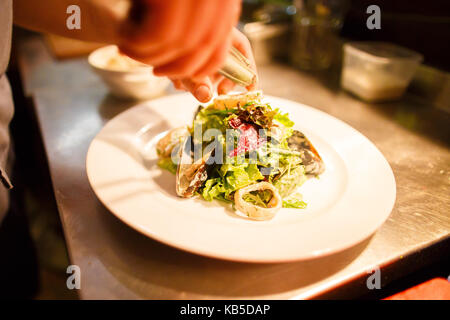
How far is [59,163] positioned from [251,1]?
2.17m

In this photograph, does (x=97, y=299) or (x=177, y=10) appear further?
(x=97, y=299)

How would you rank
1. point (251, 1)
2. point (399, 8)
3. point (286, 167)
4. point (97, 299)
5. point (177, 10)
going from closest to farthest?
point (177, 10), point (97, 299), point (286, 167), point (399, 8), point (251, 1)

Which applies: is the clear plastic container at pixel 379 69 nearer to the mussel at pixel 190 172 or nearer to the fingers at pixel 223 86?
the fingers at pixel 223 86

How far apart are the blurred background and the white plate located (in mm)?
469

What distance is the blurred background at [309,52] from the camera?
1.67m

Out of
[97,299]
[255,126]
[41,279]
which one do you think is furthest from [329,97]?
[41,279]

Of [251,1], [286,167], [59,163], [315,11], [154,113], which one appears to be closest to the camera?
[286,167]

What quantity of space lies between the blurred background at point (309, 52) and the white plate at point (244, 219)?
47cm

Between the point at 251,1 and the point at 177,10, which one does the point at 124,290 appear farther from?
the point at 251,1

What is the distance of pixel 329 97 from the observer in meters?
1.84

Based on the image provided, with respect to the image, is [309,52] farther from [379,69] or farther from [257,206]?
[257,206]

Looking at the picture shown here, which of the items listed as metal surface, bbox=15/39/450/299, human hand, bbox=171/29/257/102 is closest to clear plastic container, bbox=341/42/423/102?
metal surface, bbox=15/39/450/299

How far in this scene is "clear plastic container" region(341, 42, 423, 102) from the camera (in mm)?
1608
